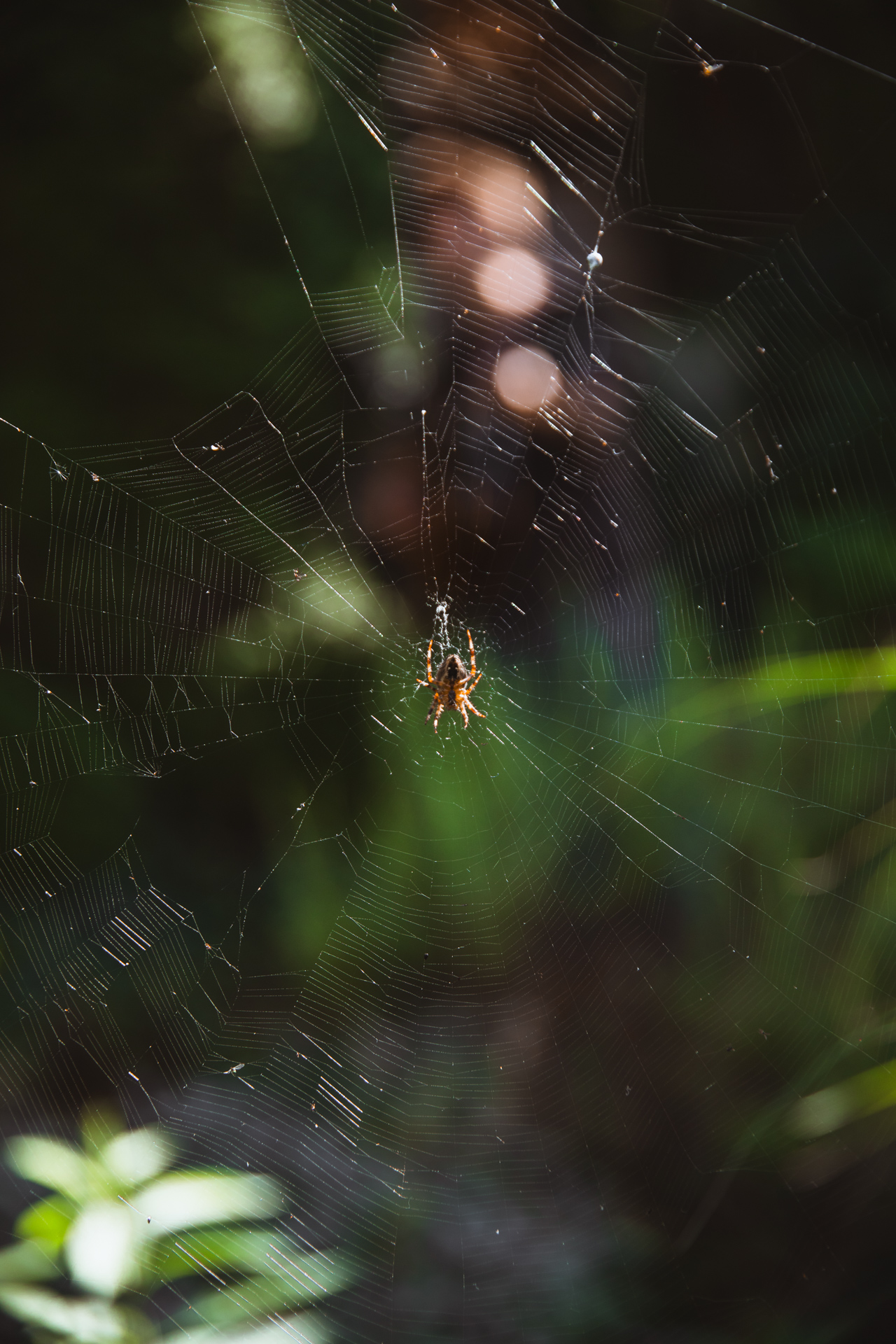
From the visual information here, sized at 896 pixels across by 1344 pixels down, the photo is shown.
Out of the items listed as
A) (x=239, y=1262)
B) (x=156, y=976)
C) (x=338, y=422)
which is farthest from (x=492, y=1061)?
(x=338, y=422)

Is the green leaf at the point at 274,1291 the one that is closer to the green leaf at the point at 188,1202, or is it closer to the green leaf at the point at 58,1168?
the green leaf at the point at 188,1202

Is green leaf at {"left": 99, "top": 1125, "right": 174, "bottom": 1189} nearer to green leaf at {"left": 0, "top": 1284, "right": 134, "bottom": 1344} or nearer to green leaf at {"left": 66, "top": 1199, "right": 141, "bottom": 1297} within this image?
green leaf at {"left": 66, "top": 1199, "right": 141, "bottom": 1297}

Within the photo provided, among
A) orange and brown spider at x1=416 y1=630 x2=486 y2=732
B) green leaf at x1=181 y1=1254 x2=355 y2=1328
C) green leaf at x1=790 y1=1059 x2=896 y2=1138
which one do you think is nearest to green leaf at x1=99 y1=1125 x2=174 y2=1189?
green leaf at x1=181 y1=1254 x2=355 y2=1328

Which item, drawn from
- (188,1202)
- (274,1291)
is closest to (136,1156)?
(188,1202)

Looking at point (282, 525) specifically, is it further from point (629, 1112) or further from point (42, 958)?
point (629, 1112)

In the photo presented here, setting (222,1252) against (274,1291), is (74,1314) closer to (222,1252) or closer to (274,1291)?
(222,1252)

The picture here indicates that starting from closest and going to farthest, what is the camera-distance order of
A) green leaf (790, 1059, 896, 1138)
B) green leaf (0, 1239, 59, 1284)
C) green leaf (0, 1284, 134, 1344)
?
1. green leaf (0, 1284, 134, 1344)
2. green leaf (0, 1239, 59, 1284)
3. green leaf (790, 1059, 896, 1138)
